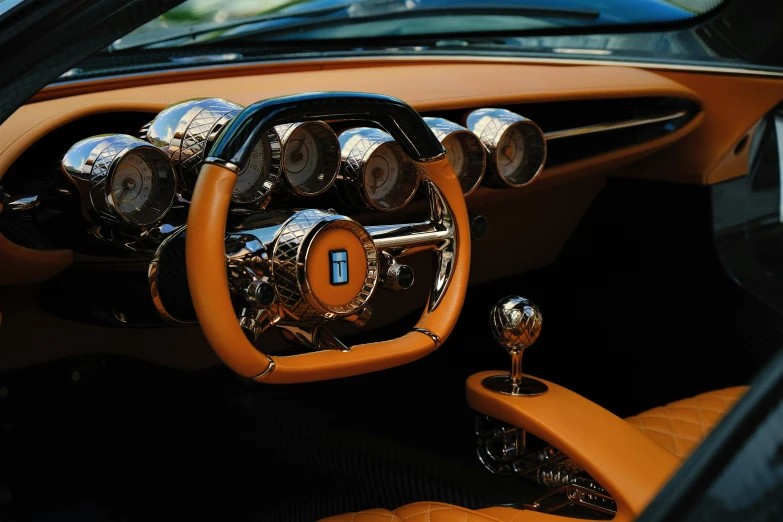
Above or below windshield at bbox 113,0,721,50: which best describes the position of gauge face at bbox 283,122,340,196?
below

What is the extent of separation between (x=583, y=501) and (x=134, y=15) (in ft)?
3.22

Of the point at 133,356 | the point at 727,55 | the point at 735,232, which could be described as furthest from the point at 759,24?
the point at 133,356

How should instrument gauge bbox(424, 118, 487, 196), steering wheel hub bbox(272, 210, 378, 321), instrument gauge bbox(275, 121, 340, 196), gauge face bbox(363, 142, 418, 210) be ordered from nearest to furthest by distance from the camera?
steering wheel hub bbox(272, 210, 378, 321) < instrument gauge bbox(275, 121, 340, 196) < gauge face bbox(363, 142, 418, 210) < instrument gauge bbox(424, 118, 487, 196)

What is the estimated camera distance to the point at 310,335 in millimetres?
1195

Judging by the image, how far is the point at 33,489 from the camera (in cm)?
189

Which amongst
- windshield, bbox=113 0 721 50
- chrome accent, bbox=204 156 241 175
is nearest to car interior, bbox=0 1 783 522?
chrome accent, bbox=204 156 241 175

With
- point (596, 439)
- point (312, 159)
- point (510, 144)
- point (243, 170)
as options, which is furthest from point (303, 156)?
point (596, 439)

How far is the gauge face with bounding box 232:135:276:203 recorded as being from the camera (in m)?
1.31

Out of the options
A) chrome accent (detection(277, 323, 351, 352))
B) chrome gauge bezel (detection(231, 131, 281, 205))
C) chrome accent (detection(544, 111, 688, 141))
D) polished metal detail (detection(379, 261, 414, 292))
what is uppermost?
chrome gauge bezel (detection(231, 131, 281, 205))

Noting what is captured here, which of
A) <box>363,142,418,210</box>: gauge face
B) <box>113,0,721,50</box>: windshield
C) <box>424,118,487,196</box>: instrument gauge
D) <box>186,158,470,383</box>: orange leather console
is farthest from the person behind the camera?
<box>113,0,721,50</box>: windshield

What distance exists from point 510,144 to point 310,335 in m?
0.72

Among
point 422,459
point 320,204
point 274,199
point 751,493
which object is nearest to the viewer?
point 751,493

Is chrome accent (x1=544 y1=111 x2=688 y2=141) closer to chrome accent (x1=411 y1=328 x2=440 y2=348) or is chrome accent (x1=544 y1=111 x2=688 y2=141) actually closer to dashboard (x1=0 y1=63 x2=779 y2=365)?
dashboard (x1=0 y1=63 x2=779 y2=365)

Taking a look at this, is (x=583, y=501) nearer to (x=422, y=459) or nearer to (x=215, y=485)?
(x=422, y=459)
